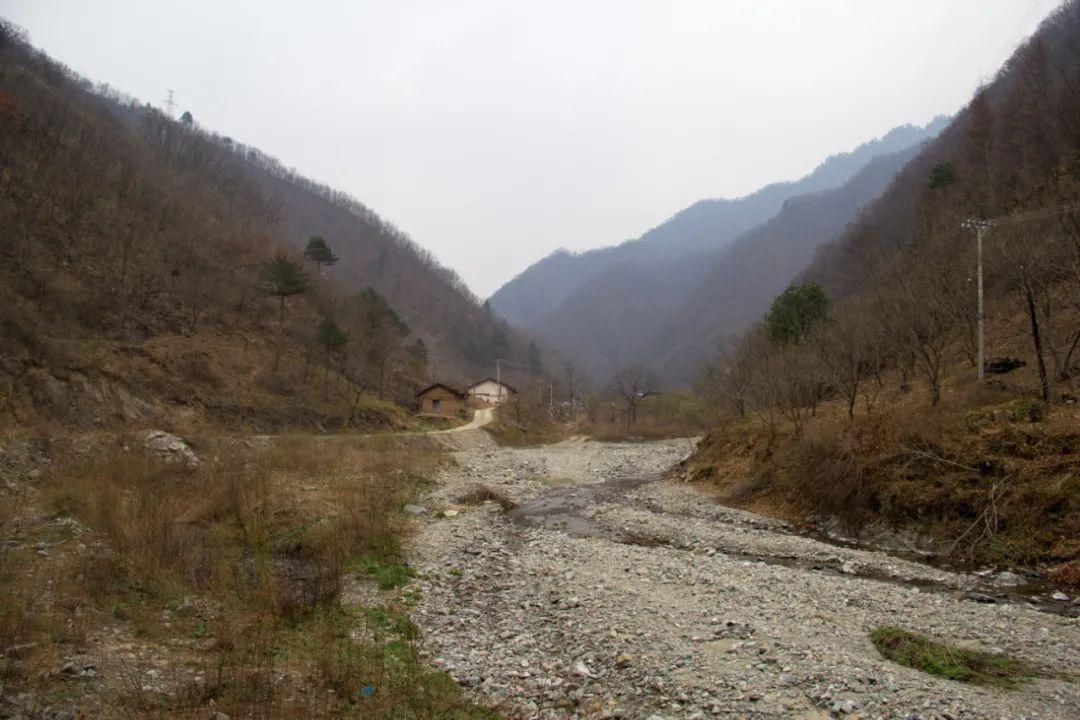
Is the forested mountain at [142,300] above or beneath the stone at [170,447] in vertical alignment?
above

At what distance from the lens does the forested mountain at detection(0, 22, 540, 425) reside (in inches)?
1254

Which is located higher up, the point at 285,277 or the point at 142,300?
the point at 285,277

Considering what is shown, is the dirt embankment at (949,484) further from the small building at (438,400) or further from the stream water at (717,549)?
the small building at (438,400)

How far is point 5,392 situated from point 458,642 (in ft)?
82.6

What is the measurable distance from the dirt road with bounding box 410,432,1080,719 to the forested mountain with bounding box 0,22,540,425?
21675 mm

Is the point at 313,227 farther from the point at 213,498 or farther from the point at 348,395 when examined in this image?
the point at 213,498

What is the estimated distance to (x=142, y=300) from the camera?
4525cm

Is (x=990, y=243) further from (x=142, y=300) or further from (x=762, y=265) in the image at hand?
(x=762, y=265)

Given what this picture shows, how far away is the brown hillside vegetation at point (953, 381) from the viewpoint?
16.2 metres

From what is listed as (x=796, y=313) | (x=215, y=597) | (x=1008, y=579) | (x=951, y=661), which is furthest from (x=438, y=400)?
(x=951, y=661)

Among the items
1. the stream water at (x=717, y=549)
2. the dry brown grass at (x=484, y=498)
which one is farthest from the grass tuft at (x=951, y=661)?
the dry brown grass at (x=484, y=498)

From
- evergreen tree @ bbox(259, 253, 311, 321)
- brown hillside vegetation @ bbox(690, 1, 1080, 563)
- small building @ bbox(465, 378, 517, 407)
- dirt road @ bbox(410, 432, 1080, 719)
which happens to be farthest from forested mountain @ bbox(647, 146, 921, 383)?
dirt road @ bbox(410, 432, 1080, 719)

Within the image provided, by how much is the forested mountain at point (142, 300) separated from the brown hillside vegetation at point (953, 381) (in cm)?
3096

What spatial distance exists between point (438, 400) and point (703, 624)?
59928 millimetres
